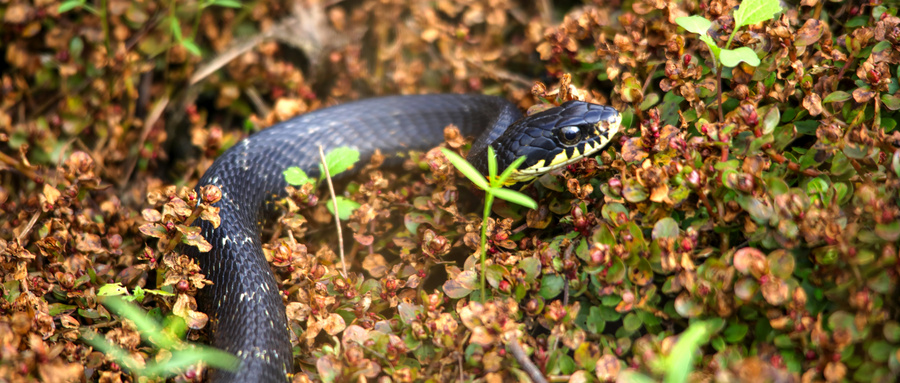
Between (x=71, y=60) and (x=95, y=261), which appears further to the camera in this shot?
(x=71, y=60)

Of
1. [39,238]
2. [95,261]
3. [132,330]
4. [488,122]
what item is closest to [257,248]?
[132,330]

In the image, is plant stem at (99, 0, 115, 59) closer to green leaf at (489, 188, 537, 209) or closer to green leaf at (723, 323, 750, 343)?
green leaf at (489, 188, 537, 209)

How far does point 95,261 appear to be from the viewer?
3957 mm

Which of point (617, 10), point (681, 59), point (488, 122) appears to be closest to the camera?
point (681, 59)

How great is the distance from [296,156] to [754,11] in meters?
3.32

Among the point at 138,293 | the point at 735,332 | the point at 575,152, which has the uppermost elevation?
the point at 138,293

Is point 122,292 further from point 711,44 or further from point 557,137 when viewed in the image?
point 711,44

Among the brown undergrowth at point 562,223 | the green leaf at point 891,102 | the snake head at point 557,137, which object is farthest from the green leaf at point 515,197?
the green leaf at point 891,102

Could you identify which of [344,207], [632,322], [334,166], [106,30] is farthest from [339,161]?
[106,30]

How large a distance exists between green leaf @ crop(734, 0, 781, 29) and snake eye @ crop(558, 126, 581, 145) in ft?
3.64

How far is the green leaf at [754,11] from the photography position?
3.08m

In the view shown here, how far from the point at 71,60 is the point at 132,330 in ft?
10.4

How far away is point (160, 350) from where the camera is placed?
3.12m

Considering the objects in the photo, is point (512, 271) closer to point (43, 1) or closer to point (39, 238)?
point (39, 238)
